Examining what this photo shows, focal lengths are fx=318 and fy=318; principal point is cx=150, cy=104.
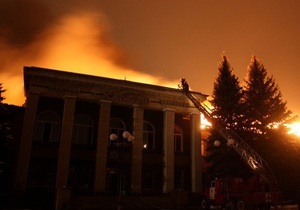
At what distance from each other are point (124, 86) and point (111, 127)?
15.3 ft

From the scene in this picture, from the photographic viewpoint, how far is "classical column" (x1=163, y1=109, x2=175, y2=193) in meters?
32.2

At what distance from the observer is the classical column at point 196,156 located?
1318 inches

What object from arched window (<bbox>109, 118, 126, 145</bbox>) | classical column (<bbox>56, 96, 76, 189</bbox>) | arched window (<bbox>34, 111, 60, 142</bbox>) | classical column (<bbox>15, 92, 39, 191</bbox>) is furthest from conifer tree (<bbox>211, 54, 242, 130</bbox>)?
classical column (<bbox>15, 92, 39, 191</bbox>)

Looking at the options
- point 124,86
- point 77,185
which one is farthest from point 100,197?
point 124,86

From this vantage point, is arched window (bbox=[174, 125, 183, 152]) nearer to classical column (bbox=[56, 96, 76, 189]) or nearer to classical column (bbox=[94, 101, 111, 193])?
classical column (bbox=[94, 101, 111, 193])

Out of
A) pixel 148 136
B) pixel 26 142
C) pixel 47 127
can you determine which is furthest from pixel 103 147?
pixel 26 142

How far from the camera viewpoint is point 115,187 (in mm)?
32375

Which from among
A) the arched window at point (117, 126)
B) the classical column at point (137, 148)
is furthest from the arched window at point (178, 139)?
the arched window at point (117, 126)

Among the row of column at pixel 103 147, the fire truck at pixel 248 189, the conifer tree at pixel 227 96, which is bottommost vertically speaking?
the fire truck at pixel 248 189

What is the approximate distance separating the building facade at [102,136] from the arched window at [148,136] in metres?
0.11

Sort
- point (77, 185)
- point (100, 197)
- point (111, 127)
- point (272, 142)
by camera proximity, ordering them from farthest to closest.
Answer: point (111, 127), point (77, 185), point (272, 142), point (100, 197)

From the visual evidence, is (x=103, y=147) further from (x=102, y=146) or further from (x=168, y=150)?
(x=168, y=150)

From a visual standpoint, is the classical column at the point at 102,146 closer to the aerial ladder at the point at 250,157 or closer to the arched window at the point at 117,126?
the arched window at the point at 117,126

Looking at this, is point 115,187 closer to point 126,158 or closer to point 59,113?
point 126,158
